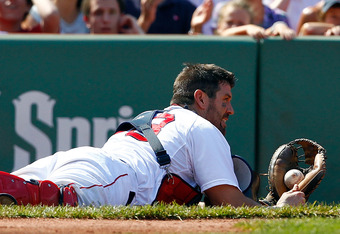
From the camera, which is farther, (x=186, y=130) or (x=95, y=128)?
(x=95, y=128)

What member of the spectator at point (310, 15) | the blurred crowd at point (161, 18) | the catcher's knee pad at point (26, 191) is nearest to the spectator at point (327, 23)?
the blurred crowd at point (161, 18)

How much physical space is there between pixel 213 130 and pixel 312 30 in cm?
310

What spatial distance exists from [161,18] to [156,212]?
15.0 ft

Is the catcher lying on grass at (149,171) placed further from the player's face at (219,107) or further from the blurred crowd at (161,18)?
the blurred crowd at (161,18)

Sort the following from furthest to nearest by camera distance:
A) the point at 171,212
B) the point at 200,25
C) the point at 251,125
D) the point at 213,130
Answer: the point at 200,25, the point at 251,125, the point at 213,130, the point at 171,212

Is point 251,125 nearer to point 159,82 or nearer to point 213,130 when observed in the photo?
point 159,82

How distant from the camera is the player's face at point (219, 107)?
5570 mm

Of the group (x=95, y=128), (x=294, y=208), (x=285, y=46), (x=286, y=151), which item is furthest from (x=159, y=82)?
(x=294, y=208)

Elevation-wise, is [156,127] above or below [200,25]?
below

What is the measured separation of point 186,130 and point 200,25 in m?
3.67

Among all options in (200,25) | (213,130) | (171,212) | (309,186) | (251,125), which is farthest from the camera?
(200,25)

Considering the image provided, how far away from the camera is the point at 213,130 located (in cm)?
501

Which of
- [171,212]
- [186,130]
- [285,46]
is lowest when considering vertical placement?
[171,212]

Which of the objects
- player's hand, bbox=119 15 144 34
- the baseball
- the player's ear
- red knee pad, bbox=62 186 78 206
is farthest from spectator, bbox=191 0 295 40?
red knee pad, bbox=62 186 78 206
